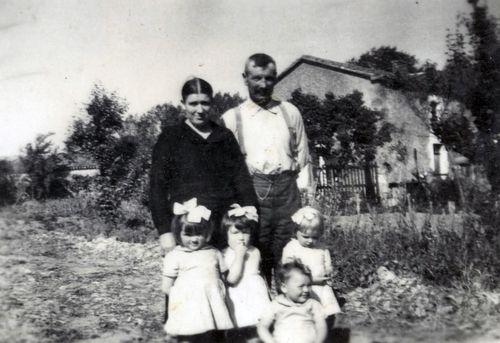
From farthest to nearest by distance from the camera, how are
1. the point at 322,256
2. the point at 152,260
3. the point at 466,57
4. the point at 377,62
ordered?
the point at 377,62 < the point at 152,260 < the point at 466,57 < the point at 322,256

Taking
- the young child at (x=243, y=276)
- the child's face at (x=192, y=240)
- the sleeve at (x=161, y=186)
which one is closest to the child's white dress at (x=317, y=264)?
the young child at (x=243, y=276)

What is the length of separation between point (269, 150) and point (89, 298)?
3.19 metres

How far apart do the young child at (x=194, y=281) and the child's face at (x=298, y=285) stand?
1.41 feet

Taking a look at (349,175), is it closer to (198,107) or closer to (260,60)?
(260,60)

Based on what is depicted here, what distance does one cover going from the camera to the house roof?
17.0 meters

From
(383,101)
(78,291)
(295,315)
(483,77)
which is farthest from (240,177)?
(383,101)

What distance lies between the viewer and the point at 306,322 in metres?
2.86

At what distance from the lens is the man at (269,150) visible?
321 centimetres

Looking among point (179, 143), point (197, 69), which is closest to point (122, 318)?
point (179, 143)

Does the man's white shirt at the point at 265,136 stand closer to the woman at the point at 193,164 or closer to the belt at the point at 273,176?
the belt at the point at 273,176

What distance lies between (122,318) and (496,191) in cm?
389

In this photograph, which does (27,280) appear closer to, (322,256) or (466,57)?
(322,256)

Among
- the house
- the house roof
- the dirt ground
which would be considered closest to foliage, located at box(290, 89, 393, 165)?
the house

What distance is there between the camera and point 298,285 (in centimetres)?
281
